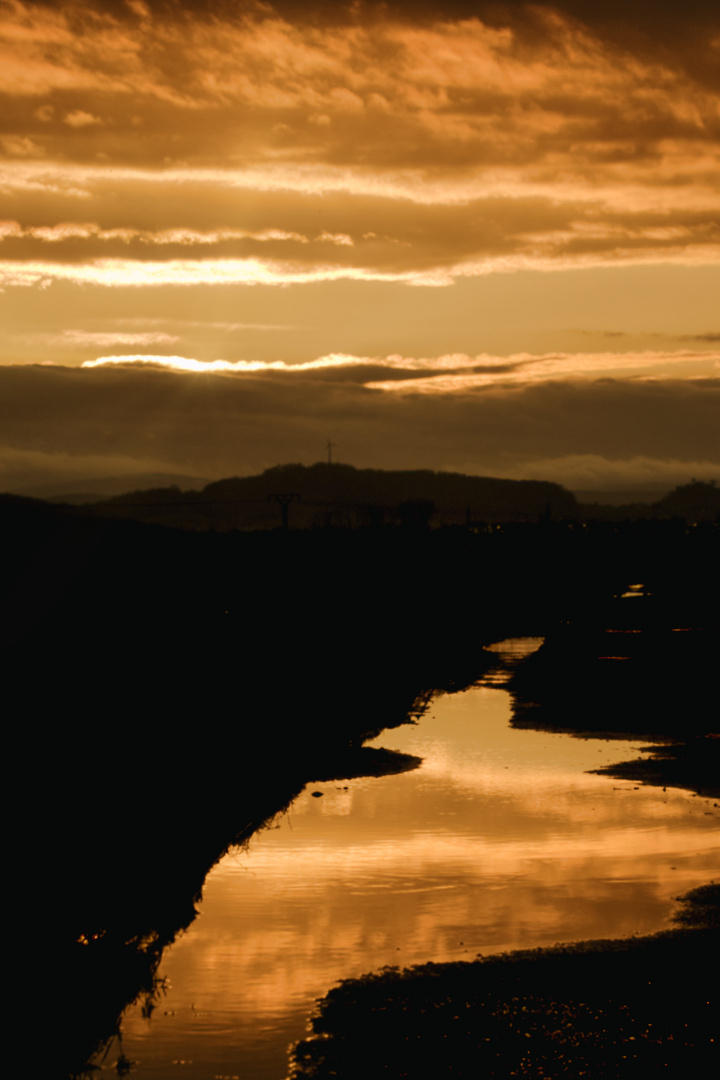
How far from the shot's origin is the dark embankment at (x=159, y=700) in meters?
9.66

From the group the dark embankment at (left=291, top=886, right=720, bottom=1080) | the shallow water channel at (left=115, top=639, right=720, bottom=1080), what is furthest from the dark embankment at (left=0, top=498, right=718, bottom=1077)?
the dark embankment at (left=291, top=886, right=720, bottom=1080)

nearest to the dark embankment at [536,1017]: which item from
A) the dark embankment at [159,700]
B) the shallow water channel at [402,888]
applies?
the shallow water channel at [402,888]

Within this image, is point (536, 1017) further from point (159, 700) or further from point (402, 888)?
point (159, 700)

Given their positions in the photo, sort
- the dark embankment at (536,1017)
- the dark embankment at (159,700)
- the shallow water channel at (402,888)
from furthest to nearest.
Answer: the dark embankment at (159,700) → the shallow water channel at (402,888) → the dark embankment at (536,1017)

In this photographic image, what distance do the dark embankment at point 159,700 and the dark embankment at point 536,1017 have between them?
61.4 inches

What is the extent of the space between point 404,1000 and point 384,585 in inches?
2253

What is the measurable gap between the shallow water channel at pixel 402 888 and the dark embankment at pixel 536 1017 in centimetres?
29

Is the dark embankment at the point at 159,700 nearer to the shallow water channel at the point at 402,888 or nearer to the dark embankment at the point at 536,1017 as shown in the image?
the shallow water channel at the point at 402,888

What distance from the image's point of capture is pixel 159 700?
21.9 meters

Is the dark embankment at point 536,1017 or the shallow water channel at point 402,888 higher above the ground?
the dark embankment at point 536,1017

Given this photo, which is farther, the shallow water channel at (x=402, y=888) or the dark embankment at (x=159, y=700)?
the dark embankment at (x=159, y=700)

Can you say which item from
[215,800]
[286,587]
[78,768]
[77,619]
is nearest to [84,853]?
[215,800]

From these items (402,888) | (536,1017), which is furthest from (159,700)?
(536,1017)

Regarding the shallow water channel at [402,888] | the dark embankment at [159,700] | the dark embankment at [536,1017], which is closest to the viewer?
the dark embankment at [536,1017]
